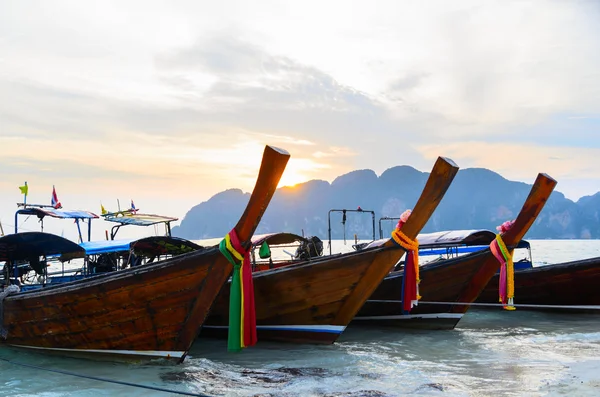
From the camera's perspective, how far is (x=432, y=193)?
6668 millimetres

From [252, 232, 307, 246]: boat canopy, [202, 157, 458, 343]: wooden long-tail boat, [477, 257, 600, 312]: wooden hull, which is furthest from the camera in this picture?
[252, 232, 307, 246]: boat canopy

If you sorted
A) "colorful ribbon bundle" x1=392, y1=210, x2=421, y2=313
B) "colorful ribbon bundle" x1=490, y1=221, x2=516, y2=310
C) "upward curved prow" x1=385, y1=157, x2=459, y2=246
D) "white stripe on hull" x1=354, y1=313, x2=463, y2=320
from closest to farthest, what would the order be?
1. "upward curved prow" x1=385, y1=157, x2=459, y2=246
2. "colorful ribbon bundle" x1=392, y1=210, x2=421, y2=313
3. "colorful ribbon bundle" x1=490, y1=221, x2=516, y2=310
4. "white stripe on hull" x1=354, y1=313, x2=463, y2=320

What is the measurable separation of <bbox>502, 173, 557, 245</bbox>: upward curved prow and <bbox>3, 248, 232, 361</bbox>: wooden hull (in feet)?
14.6

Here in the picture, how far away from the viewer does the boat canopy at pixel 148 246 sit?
11039 millimetres

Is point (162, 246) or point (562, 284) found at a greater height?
point (162, 246)

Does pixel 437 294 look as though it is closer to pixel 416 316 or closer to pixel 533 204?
pixel 416 316

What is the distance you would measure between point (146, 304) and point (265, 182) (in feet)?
6.74

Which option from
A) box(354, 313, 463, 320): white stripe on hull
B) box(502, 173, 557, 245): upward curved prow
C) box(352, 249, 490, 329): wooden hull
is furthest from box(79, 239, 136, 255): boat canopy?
box(502, 173, 557, 245): upward curved prow

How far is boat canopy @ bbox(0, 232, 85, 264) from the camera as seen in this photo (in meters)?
8.45

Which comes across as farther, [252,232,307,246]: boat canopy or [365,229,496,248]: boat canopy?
[365,229,496,248]: boat canopy

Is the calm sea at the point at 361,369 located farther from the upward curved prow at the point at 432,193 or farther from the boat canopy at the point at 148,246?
the boat canopy at the point at 148,246

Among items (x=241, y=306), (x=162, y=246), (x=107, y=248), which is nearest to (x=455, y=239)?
(x=162, y=246)

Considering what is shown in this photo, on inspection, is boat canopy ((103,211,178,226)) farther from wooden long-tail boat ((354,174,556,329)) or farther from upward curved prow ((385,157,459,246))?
upward curved prow ((385,157,459,246))

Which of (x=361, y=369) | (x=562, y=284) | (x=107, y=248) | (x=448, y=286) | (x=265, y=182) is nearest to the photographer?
(x=265, y=182)
